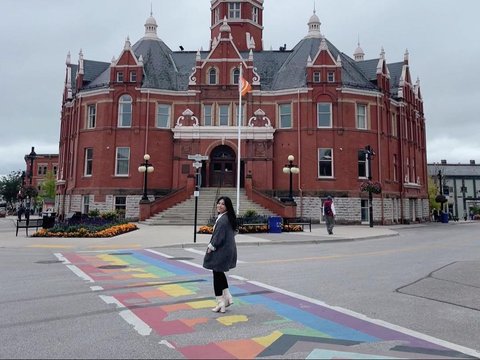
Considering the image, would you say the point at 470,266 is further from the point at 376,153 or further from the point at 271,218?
the point at 376,153

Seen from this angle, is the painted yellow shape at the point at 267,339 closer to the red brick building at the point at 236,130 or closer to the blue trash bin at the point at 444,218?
the red brick building at the point at 236,130

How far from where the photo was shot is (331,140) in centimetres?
3572

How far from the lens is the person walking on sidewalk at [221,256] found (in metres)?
6.70

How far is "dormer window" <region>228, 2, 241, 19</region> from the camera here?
46284 mm

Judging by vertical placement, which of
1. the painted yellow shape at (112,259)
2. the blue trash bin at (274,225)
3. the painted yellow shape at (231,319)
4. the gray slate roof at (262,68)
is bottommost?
the painted yellow shape at (231,319)

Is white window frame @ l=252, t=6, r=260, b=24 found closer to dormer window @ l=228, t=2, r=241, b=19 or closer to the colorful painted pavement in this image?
dormer window @ l=228, t=2, r=241, b=19

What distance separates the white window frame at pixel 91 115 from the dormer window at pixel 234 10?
18.8 metres

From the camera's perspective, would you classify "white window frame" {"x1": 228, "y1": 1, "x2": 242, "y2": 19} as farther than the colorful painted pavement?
Yes

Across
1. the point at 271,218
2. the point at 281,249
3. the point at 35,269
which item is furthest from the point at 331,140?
the point at 35,269

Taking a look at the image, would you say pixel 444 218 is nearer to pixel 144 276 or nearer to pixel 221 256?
pixel 144 276

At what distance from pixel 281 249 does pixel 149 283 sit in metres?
8.04

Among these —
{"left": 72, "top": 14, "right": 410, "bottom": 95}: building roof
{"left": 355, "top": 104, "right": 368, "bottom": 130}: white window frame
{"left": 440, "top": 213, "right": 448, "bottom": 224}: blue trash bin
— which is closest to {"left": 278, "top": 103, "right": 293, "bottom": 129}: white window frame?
{"left": 72, "top": 14, "right": 410, "bottom": 95}: building roof

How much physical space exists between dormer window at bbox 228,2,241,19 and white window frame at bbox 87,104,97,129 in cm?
1877

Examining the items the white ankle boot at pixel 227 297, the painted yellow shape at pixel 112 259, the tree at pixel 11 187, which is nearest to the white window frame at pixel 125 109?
the painted yellow shape at pixel 112 259
